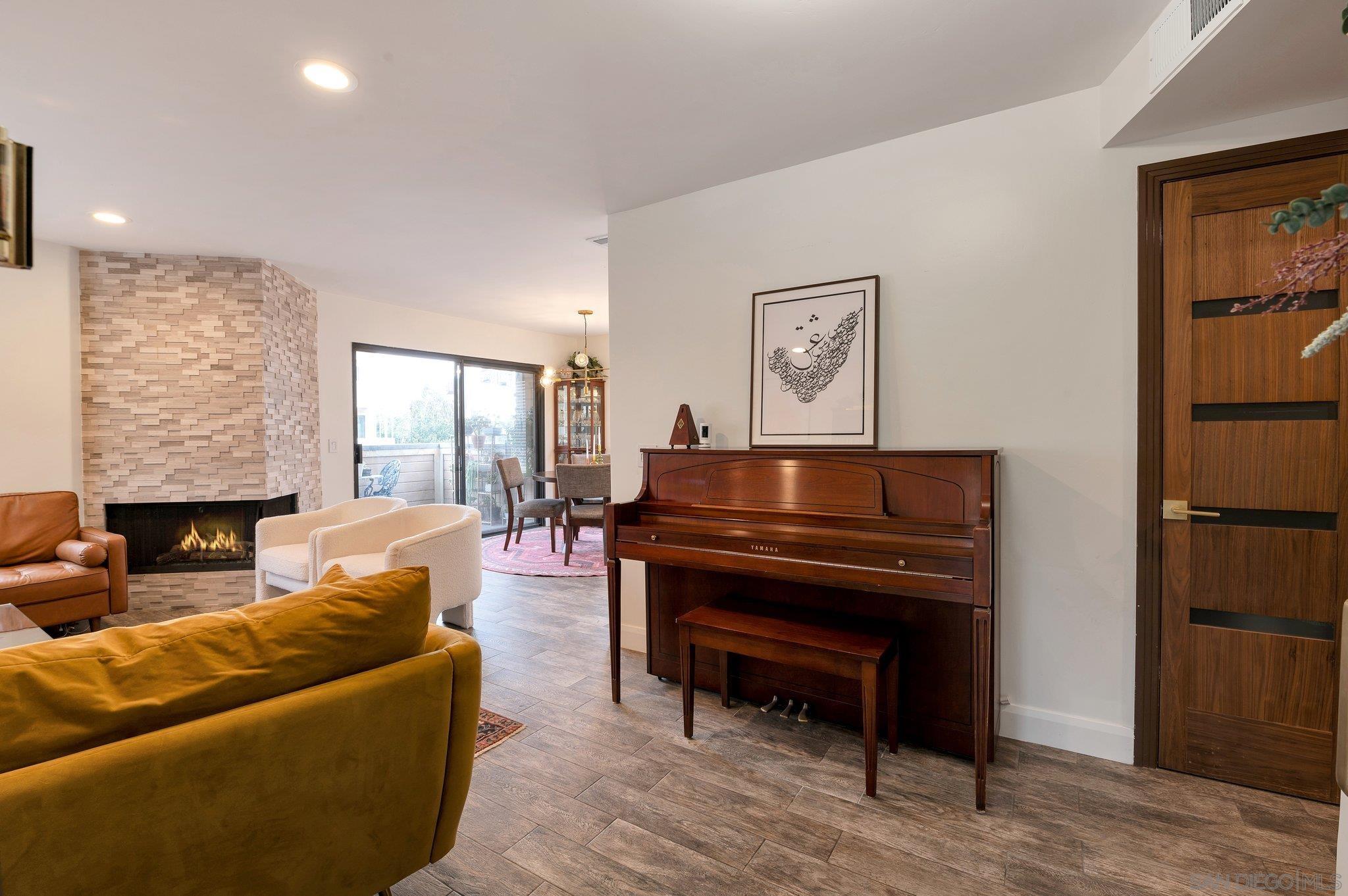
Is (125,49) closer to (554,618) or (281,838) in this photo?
(281,838)

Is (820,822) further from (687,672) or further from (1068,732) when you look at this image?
(1068,732)

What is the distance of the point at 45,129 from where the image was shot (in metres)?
2.51

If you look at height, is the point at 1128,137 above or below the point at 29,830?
above

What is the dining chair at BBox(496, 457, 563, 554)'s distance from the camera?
6.24 metres

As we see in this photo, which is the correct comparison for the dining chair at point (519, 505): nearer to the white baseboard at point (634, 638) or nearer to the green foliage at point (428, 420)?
the green foliage at point (428, 420)

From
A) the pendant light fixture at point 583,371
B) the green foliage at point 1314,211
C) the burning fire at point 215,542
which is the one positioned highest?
the pendant light fixture at point 583,371

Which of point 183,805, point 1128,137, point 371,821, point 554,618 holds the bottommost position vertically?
point 554,618

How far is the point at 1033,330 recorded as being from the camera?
243 cm

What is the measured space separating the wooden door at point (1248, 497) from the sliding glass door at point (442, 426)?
19.2 ft

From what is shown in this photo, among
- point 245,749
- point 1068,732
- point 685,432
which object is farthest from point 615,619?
point 1068,732

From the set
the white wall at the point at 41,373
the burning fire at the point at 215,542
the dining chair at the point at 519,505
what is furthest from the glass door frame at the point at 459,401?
the white wall at the point at 41,373

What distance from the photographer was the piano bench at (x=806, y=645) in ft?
6.86

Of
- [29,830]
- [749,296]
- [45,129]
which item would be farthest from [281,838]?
[45,129]

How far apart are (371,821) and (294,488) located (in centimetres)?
414
